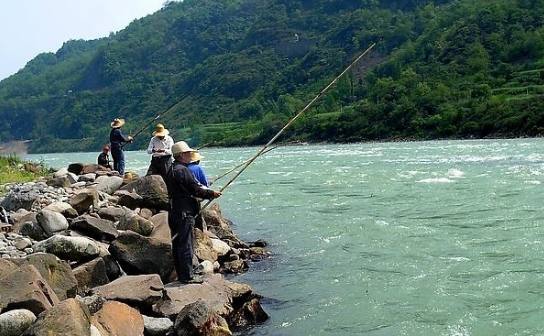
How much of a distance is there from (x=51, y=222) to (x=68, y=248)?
1437 millimetres

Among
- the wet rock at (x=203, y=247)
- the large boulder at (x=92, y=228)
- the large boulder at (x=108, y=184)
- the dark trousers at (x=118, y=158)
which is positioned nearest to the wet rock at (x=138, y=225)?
the large boulder at (x=92, y=228)

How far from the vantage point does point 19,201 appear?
12.0 metres

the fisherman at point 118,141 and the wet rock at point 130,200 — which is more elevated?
the fisherman at point 118,141

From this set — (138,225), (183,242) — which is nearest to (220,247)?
(138,225)

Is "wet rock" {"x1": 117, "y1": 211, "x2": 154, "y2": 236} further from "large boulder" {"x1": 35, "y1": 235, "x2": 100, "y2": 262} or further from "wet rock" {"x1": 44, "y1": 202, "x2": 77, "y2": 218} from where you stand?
"large boulder" {"x1": 35, "y1": 235, "x2": 100, "y2": 262}

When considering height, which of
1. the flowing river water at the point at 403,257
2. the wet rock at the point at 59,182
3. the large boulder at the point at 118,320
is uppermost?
the wet rock at the point at 59,182

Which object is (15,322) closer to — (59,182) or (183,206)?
(183,206)

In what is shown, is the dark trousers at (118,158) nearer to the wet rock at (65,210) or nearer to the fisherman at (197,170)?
the wet rock at (65,210)

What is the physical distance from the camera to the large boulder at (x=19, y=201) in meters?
12.0

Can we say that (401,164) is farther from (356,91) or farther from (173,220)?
(356,91)

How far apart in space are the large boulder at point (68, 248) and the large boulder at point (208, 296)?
1423 millimetres

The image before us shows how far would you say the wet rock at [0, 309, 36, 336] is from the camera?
6.06 meters

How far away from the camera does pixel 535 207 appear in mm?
14820

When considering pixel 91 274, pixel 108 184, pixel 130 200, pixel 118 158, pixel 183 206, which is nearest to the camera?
pixel 91 274
